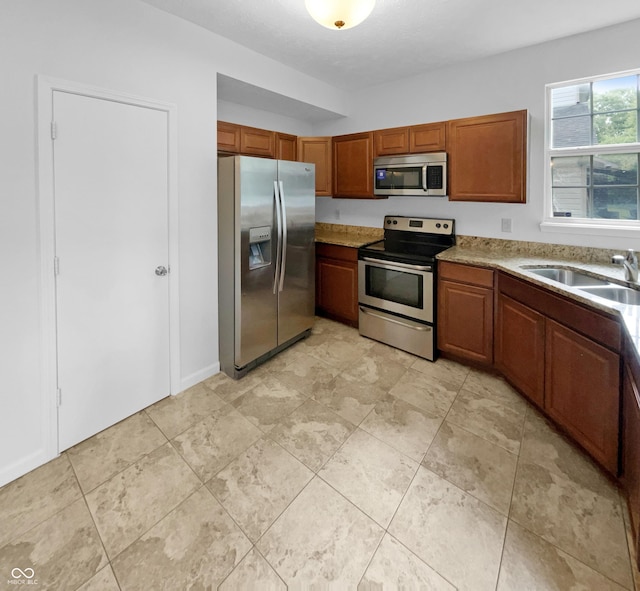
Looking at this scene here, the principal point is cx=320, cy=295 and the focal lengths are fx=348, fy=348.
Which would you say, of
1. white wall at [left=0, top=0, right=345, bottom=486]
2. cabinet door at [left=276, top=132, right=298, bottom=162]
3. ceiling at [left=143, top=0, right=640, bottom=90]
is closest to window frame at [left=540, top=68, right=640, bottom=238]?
ceiling at [left=143, top=0, right=640, bottom=90]

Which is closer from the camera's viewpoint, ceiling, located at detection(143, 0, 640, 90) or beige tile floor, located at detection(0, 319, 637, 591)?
beige tile floor, located at detection(0, 319, 637, 591)

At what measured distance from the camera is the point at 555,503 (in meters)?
1.66

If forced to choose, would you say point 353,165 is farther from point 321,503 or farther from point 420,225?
point 321,503

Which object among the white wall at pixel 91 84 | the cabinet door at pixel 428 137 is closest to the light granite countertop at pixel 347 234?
the cabinet door at pixel 428 137

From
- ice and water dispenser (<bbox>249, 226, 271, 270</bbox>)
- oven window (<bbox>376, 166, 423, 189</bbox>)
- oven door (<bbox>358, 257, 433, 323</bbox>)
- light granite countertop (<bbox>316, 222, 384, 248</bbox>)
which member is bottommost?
oven door (<bbox>358, 257, 433, 323</bbox>)

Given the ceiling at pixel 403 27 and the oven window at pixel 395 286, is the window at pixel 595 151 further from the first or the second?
the oven window at pixel 395 286

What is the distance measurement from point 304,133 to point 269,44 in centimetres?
169

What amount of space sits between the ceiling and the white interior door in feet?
2.83

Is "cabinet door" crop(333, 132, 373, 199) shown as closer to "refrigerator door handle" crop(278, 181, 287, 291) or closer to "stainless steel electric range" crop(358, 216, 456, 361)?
"stainless steel electric range" crop(358, 216, 456, 361)

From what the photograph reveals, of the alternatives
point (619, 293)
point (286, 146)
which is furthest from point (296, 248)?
point (619, 293)

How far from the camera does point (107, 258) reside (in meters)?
2.12

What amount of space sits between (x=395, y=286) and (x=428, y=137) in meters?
1.39

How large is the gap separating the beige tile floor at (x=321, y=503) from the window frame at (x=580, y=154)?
56.1 inches

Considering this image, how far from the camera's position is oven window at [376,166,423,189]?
3242mm
